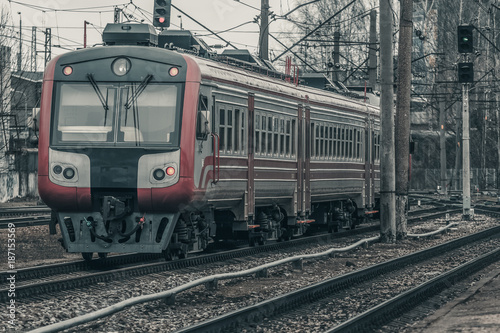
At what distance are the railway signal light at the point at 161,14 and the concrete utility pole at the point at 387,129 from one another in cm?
490

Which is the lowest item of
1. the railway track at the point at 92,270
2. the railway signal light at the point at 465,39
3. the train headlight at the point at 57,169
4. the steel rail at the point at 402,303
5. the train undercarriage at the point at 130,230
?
the steel rail at the point at 402,303

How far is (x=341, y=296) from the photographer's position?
1262 cm

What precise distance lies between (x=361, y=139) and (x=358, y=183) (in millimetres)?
1226

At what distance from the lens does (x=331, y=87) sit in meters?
24.3

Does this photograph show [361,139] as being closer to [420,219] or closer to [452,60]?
[420,219]

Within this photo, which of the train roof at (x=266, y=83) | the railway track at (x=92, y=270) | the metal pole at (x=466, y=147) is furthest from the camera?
the metal pole at (x=466, y=147)

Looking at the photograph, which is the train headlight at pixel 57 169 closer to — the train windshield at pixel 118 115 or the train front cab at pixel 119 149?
the train front cab at pixel 119 149

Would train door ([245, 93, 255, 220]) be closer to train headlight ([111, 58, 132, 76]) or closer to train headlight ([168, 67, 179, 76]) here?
train headlight ([168, 67, 179, 76])

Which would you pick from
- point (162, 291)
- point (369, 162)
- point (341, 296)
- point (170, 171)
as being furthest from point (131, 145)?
point (369, 162)

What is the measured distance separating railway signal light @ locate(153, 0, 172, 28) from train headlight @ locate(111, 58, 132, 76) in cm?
497

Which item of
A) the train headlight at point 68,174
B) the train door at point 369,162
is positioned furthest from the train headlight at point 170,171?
the train door at point 369,162

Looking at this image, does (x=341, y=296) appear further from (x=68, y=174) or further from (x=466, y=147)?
(x=466, y=147)

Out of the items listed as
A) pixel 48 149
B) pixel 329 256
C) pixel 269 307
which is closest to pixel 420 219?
pixel 329 256

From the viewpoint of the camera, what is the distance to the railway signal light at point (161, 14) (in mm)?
19359
